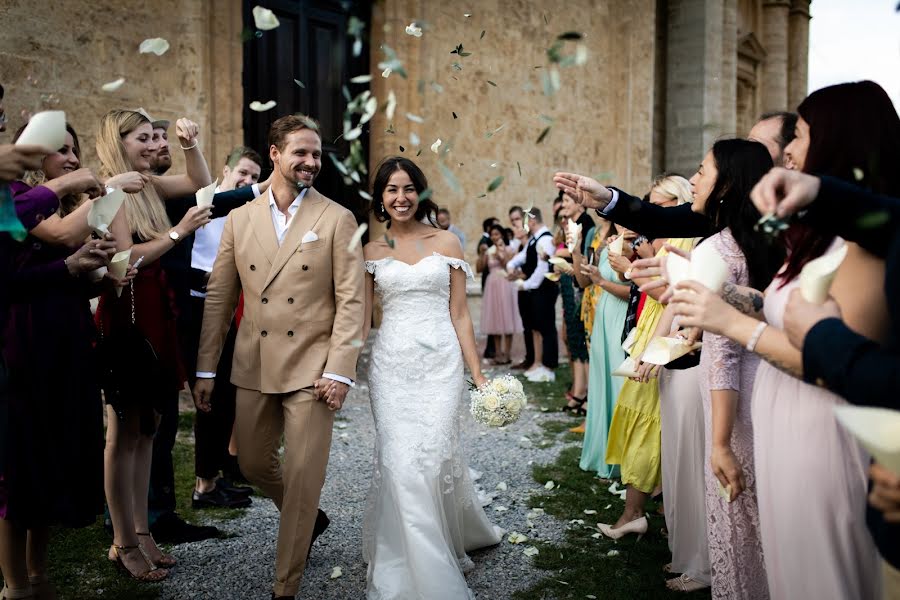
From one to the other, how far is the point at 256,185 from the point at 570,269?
3.21m

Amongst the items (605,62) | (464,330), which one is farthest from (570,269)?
(605,62)

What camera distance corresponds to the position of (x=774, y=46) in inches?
859

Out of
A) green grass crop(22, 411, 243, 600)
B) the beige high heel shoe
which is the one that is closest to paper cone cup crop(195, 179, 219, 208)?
green grass crop(22, 411, 243, 600)

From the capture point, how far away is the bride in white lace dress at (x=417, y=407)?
3.67 meters

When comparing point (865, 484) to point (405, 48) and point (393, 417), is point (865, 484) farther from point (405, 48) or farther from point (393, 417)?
point (405, 48)

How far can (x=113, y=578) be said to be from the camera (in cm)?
398

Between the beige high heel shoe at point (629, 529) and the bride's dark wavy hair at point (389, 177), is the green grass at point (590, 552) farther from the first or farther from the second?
the bride's dark wavy hair at point (389, 177)

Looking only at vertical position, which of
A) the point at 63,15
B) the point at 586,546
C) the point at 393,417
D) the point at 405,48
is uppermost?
the point at 405,48

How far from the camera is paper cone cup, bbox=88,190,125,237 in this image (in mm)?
3055

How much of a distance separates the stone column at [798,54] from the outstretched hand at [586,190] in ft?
71.0

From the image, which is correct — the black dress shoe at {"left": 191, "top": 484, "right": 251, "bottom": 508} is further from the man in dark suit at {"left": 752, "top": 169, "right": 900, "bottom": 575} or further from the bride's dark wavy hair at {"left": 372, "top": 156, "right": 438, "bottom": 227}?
the man in dark suit at {"left": 752, "top": 169, "right": 900, "bottom": 575}

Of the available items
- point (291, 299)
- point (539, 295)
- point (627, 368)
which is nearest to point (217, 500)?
point (291, 299)

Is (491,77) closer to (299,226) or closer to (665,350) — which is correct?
(299,226)

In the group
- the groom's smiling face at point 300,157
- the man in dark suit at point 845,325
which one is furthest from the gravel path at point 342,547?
the man in dark suit at point 845,325
